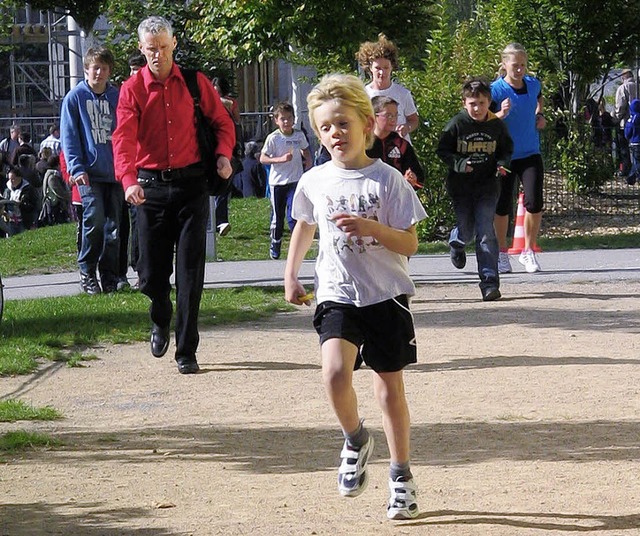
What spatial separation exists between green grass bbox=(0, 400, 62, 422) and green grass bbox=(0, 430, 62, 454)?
485 mm

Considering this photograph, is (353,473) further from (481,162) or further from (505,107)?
(505,107)

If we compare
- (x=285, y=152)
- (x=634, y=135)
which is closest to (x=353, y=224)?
(x=285, y=152)

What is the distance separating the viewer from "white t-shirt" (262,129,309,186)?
1616 centimetres

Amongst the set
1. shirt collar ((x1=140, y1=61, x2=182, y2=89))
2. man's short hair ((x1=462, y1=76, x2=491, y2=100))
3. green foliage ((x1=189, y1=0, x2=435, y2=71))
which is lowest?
man's short hair ((x1=462, y1=76, x2=491, y2=100))

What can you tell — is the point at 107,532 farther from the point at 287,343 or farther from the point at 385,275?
the point at 287,343

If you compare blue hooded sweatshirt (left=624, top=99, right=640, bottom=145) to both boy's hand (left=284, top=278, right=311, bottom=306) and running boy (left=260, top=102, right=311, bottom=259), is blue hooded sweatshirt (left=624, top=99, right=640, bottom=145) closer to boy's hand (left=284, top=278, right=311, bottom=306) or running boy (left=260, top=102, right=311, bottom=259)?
running boy (left=260, top=102, right=311, bottom=259)

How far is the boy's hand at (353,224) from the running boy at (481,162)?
20.7ft

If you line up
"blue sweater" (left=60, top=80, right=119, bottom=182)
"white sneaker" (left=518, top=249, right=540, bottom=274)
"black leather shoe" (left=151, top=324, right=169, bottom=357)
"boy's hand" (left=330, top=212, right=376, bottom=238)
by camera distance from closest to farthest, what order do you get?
"boy's hand" (left=330, top=212, right=376, bottom=238), "black leather shoe" (left=151, top=324, right=169, bottom=357), "blue sweater" (left=60, top=80, right=119, bottom=182), "white sneaker" (left=518, top=249, right=540, bottom=274)

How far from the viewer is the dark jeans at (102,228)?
39.8ft

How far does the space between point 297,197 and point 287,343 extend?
4.37 m

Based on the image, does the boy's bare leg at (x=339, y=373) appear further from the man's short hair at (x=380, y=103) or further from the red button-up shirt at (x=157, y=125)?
the man's short hair at (x=380, y=103)

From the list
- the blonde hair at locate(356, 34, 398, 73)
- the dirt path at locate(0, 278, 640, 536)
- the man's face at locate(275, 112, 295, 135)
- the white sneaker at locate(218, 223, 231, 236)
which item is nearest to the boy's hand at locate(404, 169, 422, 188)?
the dirt path at locate(0, 278, 640, 536)

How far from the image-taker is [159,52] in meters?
8.35

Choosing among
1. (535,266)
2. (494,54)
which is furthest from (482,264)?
(494,54)
